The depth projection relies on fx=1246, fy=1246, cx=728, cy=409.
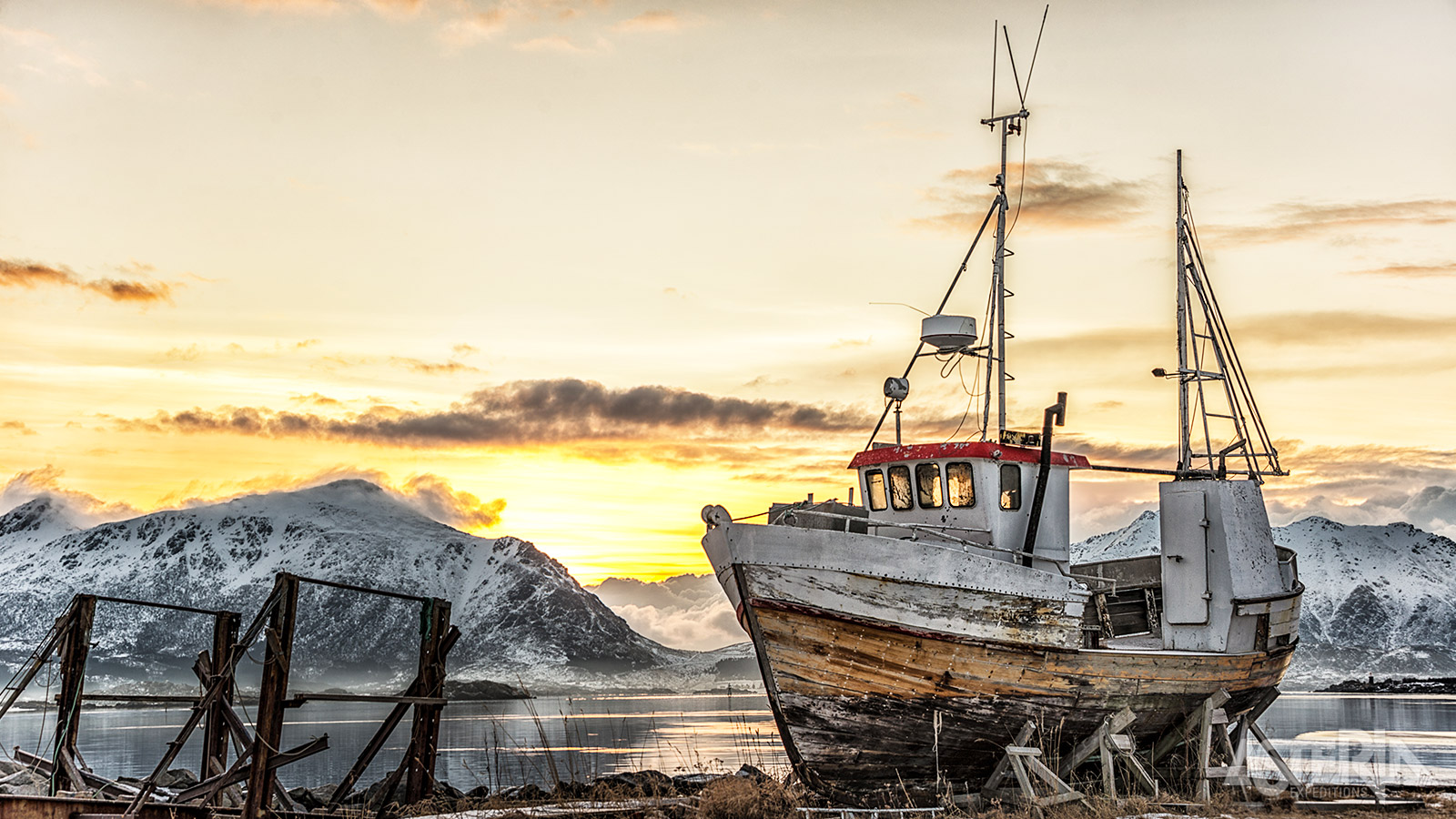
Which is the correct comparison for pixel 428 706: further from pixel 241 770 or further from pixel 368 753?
pixel 241 770

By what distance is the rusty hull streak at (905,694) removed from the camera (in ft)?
68.8

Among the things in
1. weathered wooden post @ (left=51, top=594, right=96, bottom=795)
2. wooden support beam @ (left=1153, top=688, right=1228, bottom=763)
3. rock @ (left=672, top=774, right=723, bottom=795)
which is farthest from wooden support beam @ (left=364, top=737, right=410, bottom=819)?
wooden support beam @ (left=1153, top=688, right=1228, bottom=763)

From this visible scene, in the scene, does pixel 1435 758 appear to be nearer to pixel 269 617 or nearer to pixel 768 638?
pixel 768 638

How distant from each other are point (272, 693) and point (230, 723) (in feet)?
4.33

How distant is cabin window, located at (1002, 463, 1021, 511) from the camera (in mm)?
23844

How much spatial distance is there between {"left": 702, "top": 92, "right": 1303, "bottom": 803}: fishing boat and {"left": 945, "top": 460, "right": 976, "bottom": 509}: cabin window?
0.11 ft

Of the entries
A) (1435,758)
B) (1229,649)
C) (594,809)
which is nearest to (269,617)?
(594,809)

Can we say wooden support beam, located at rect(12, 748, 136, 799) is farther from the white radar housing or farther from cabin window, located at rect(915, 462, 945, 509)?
the white radar housing

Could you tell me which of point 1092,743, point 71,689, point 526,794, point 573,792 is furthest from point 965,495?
point 71,689

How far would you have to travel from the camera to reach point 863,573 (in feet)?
68.2

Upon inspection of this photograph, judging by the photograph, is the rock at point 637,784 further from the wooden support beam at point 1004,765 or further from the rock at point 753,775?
the wooden support beam at point 1004,765

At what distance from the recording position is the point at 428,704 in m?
21.1

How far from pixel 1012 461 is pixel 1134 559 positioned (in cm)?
659

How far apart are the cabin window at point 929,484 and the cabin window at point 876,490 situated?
2.38 feet
